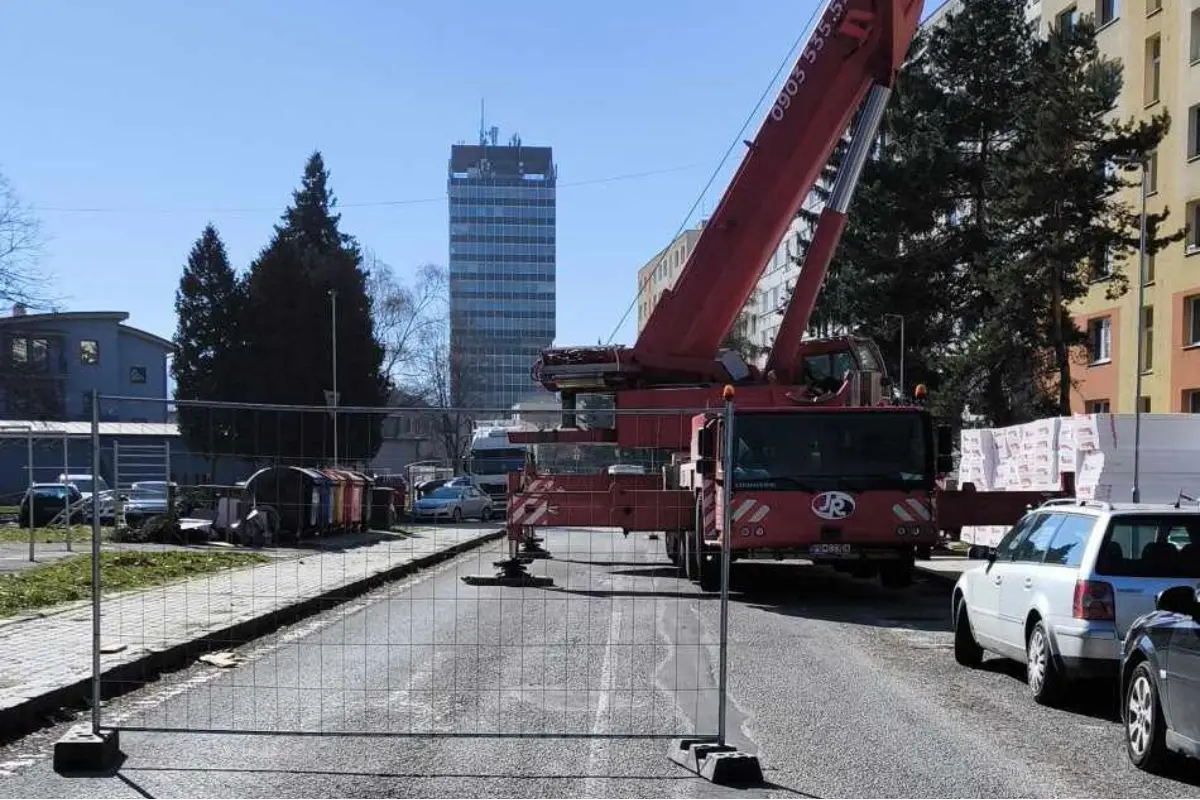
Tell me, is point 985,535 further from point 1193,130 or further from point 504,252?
point 504,252

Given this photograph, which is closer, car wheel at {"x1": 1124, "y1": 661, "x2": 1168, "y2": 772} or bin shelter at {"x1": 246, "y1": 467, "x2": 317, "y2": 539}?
car wheel at {"x1": 1124, "y1": 661, "x2": 1168, "y2": 772}

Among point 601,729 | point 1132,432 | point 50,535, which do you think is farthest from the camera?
point 50,535

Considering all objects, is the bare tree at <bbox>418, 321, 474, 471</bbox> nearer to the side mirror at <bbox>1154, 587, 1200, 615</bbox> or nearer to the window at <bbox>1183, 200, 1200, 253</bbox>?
the window at <bbox>1183, 200, 1200, 253</bbox>

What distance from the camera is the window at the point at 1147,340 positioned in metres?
39.1

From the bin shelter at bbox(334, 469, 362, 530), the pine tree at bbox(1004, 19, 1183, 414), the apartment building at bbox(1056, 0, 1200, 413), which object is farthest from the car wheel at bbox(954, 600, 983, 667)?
the apartment building at bbox(1056, 0, 1200, 413)

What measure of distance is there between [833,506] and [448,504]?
A: 37.9 feet

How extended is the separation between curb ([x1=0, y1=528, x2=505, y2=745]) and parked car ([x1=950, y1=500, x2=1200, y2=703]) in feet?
21.9

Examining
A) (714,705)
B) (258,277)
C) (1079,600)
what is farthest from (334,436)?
(258,277)

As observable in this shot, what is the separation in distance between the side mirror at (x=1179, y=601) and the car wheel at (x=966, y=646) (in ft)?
12.4

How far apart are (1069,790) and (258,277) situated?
2193 inches

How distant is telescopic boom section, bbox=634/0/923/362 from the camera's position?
56.4 ft

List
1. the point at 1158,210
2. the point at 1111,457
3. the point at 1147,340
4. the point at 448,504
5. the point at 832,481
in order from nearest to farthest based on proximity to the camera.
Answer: the point at 832,481
the point at 1111,457
the point at 448,504
the point at 1158,210
the point at 1147,340

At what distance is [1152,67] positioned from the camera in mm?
40188

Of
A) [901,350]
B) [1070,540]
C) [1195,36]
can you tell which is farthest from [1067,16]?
[1070,540]
